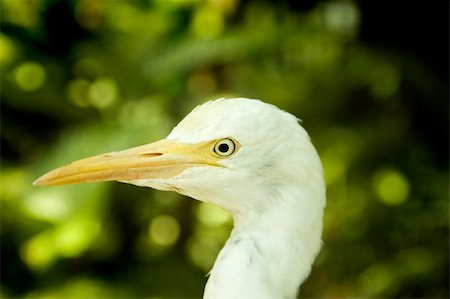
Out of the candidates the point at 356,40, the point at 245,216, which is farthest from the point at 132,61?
the point at 245,216

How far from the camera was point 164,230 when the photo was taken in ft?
13.9

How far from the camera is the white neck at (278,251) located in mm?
1766

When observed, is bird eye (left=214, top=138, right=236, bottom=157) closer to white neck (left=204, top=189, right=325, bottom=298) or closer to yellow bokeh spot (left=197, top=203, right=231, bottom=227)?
white neck (left=204, top=189, right=325, bottom=298)

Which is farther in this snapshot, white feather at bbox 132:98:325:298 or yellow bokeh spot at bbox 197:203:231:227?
yellow bokeh spot at bbox 197:203:231:227

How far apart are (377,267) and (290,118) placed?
8.58 ft

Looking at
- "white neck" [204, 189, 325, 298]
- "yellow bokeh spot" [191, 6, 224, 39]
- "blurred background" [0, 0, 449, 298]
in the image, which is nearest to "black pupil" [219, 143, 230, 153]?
"white neck" [204, 189, 325, 298]

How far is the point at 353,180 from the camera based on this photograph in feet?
14.4

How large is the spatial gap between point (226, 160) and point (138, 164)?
0.69ft

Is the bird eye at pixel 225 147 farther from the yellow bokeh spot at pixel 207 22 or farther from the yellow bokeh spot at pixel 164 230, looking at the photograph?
the yellow bokeh spot at pixel 207 22

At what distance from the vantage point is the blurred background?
399cm

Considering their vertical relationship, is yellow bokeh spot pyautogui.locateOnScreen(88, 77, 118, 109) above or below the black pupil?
above

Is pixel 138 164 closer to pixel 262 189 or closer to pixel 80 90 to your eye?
pixel 262 189

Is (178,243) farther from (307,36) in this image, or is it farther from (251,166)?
(251,166)

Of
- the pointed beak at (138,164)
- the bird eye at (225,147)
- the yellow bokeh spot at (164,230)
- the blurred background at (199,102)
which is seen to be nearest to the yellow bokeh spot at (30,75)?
the blurred background at (199,102)
